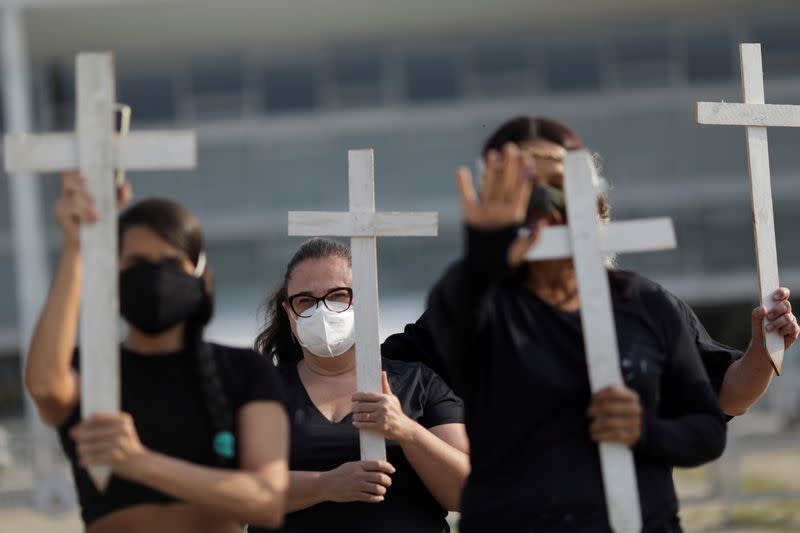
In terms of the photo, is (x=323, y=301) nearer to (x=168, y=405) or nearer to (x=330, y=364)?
(x=330, y=364)

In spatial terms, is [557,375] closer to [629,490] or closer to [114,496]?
[629,490]

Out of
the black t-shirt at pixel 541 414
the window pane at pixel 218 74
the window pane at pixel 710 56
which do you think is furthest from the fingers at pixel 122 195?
the window pane at pixel 710 56

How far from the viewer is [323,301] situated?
402 centimetres

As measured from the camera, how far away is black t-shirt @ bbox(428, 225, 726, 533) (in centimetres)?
290

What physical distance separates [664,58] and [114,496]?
2549 centimetres

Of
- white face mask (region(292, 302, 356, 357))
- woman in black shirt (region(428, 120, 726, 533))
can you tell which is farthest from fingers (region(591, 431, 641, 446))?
white face mask (region(292, 302, 356, 357))

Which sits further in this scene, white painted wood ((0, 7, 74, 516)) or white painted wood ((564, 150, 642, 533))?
white painted wood ((0, 7, 74, 516))

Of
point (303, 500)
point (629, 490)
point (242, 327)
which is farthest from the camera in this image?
point (242, 327)

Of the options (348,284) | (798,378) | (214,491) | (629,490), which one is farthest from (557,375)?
(798,378)

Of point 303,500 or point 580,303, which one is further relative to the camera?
point 303,500

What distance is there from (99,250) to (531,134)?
99cm

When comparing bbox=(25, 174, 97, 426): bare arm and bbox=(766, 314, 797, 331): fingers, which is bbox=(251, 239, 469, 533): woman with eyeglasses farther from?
bbox=(25, 174, 97, 426): bare arm

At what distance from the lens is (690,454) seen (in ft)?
9.71

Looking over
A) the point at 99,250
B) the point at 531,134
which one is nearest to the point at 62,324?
the point at 99,250
